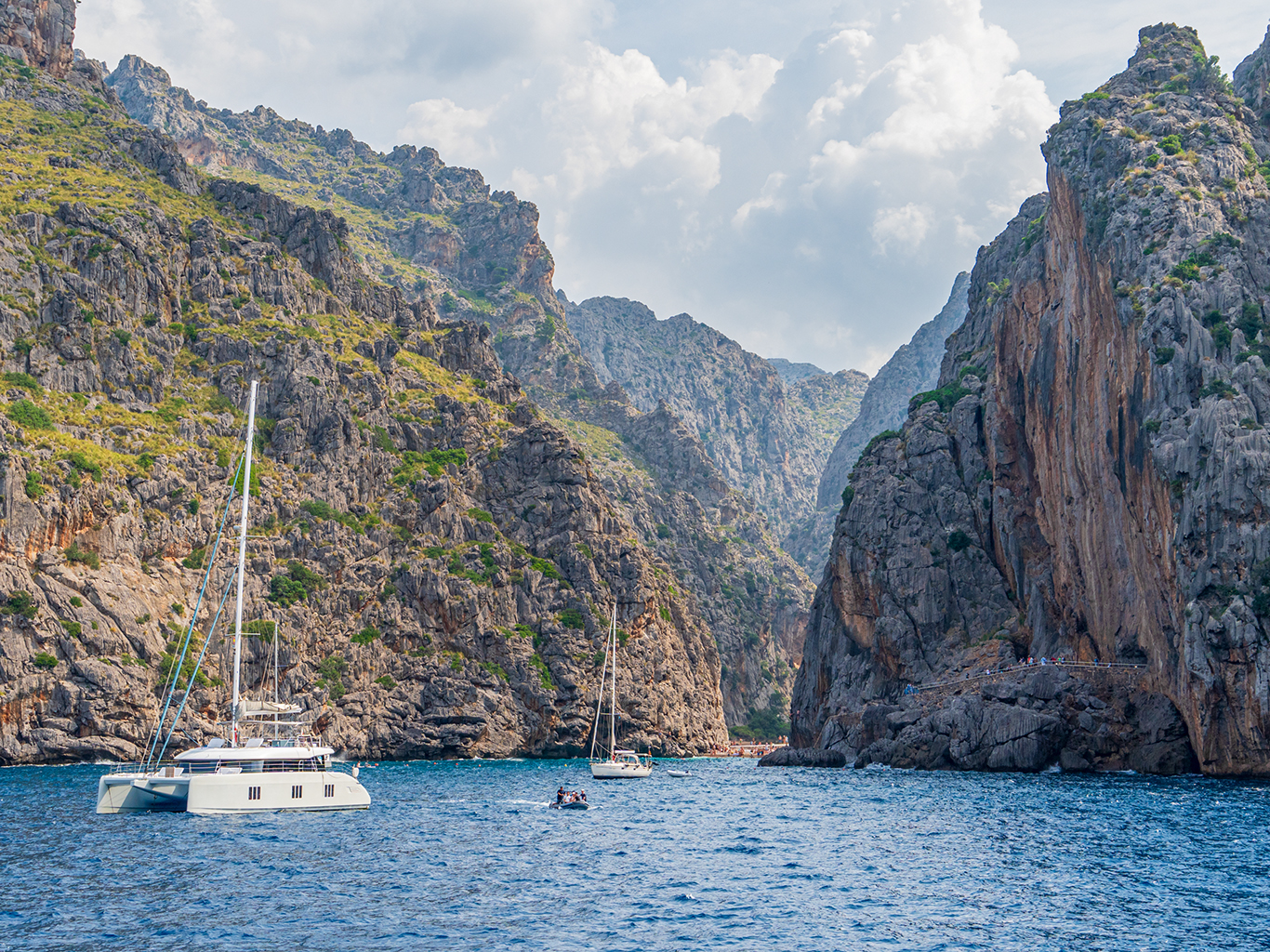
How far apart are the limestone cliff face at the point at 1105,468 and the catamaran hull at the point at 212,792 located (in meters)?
67.5

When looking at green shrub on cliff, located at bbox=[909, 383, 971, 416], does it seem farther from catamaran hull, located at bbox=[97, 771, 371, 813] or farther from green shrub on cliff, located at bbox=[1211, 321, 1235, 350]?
catamaran hull, located at bbox=[97, 771, 371, 813]

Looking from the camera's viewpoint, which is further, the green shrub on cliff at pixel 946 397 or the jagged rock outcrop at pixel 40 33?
the jagged rock outcrop at pixel 40 33

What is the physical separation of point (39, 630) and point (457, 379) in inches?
3463

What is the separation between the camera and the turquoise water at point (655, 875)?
3597 centimetres

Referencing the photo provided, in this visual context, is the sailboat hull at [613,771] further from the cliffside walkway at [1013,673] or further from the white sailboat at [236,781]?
the white sailboat at [236,781]

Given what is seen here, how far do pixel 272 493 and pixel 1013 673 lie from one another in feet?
300

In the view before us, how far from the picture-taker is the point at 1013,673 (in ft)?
378

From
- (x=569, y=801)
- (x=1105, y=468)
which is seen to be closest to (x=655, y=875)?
(x=569, y=801)

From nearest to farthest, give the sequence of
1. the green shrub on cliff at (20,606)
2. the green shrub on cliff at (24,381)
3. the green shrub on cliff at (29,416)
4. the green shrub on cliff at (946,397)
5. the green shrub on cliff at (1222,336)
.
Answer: the green shrub on cliff at (1222,336) < the green shrub on cliff at (20,606) < the green shrub on cliff at (29,416) < the green shrub on cliff at (24,381) < the green shrub on cliff at (946,397)

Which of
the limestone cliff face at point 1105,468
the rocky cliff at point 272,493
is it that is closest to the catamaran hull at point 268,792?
the rocky cliff at point 272,493

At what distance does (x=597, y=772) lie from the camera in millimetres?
110688

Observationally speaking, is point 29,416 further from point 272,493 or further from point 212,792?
point 212,792

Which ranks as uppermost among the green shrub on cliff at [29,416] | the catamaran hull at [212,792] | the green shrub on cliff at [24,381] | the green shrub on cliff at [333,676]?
the green shrub on cliff at [24,381]

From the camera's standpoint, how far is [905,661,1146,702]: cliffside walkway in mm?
103656
